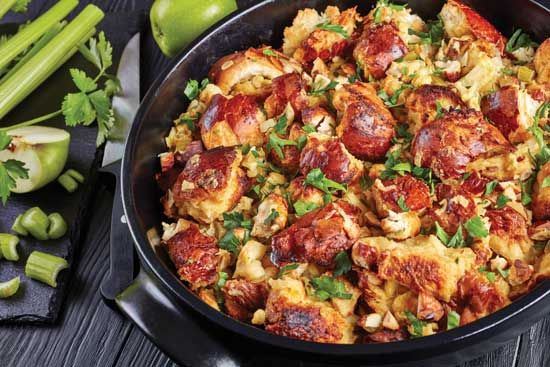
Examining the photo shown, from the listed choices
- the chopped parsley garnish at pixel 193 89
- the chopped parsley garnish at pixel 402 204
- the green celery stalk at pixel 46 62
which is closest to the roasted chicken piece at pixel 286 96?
the chopped parsley garnish at pixel 193 89

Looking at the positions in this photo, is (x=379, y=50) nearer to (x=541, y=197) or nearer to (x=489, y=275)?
(x=541, y=197)

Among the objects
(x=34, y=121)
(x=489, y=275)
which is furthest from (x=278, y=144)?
(x=34, y=121)

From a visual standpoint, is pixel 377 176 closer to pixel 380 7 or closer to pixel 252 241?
pixel 252 241

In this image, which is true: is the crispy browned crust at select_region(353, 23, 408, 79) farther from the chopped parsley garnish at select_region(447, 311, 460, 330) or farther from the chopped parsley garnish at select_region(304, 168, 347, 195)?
the chopped parsley garnish at select_region(447, 311, 460, 330)

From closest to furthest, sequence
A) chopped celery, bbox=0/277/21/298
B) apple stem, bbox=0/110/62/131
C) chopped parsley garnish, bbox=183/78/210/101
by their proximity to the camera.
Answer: chopped parsley garnish, bbox=183/78/210/101, chopped celery, bbox=0/277/21/298, apple stem, bbox=0/110/62/131

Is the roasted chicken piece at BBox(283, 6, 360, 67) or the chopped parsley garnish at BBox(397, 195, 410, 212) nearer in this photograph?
the chopped parsley garnish at BBox(397, 195, 410, 212)

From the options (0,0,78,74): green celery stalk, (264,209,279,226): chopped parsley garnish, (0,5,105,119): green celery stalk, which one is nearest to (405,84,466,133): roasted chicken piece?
(264,209,279,226): chopped parsley garnish
